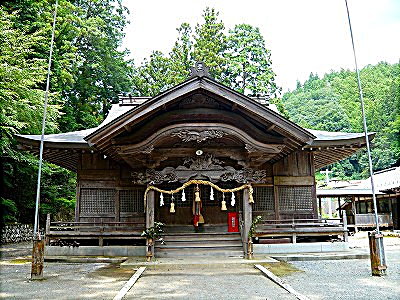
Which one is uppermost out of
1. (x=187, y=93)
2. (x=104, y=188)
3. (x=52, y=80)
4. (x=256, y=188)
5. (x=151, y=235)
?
(x=52, y=80)

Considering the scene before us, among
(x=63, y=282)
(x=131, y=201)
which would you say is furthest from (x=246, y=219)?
(x=63, y=282)

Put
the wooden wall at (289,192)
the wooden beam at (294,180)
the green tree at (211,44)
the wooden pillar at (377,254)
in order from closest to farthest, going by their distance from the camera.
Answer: the wooden pillar at (377,254) → the wooden wall at (289,192) → the wooden beam at (294,180) → the green tree at (211,44)

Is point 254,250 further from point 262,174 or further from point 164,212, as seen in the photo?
point 164,212

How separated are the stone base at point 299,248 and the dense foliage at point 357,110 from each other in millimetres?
35737

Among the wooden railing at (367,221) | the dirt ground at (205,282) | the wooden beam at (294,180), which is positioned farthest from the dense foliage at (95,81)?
the wooden railing at (367,221)

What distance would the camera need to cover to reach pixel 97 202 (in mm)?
13438

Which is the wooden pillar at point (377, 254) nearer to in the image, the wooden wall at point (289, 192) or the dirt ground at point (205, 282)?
the dirt ground at point (205, 282)

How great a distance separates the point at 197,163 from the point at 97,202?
4.48 meters

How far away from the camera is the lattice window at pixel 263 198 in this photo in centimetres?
1359

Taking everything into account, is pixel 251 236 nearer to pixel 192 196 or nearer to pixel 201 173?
pixel 201 173

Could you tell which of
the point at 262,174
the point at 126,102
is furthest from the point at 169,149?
the point at 126,102

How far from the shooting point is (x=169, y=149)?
11117mm

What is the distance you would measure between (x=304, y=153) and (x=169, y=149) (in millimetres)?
5654

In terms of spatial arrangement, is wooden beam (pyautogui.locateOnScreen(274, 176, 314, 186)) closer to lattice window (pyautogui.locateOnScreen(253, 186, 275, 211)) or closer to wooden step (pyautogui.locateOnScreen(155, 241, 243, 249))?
lattice window (pyautogui.locateOnScreen(253, 186, 275, 211))
